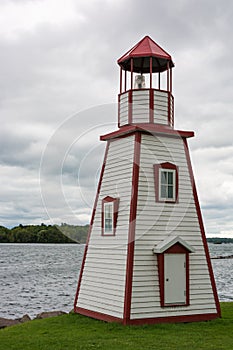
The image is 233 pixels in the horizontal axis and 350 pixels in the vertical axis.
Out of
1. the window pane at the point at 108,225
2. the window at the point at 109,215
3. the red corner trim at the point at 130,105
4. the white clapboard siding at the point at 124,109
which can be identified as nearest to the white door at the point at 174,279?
the window at the point at 109,215

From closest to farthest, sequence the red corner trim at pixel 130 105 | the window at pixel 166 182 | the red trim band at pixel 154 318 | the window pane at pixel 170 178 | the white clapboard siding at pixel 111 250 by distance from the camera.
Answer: the red trim band at pixel 154 318, the white clapboard siding at pixel 111 250, the window at pixel 166 182, the window pane at pixel 170 178, the red corner trim at pixel 130 105

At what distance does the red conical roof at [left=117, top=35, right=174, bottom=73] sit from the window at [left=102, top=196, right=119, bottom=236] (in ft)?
14.6

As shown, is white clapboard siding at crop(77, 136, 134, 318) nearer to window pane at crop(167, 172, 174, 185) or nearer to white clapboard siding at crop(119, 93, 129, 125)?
white clapboard siding at crop(119, 93, 129, 125)

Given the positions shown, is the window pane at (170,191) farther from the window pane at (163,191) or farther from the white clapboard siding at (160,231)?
the white clapboard siding at (160,231)

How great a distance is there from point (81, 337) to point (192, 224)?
498cm

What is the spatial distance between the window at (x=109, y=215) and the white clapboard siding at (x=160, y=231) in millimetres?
1023

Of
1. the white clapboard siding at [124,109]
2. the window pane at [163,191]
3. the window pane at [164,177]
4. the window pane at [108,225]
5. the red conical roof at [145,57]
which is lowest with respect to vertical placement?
the window pane at [108,225]

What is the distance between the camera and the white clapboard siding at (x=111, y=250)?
14.7 m

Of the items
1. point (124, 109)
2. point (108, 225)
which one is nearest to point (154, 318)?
point (108, 225)

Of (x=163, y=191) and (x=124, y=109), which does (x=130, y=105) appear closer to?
(x=124, y=109)

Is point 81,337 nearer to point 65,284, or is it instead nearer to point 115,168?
point 115,168

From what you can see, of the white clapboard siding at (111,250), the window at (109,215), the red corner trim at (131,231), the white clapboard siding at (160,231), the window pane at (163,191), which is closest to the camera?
the red corner trim at (131,231)

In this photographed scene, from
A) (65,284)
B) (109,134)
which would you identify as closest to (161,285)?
(109,134)

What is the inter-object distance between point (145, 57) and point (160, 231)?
5.65 m
